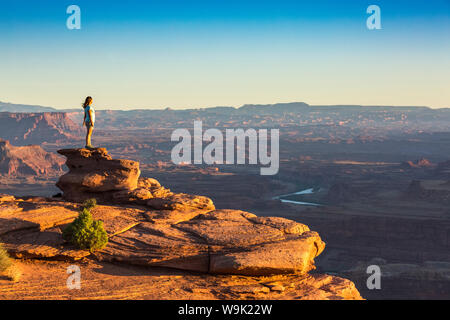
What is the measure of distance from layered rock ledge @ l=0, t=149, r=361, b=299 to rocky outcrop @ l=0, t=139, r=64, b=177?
15821 cm

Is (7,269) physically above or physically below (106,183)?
below

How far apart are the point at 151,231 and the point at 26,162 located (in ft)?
560

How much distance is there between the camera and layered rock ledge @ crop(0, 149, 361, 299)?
17016mm

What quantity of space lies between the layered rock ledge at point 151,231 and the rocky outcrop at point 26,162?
158 meters

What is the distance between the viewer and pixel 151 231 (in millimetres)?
19062

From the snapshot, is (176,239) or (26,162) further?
(26,162)

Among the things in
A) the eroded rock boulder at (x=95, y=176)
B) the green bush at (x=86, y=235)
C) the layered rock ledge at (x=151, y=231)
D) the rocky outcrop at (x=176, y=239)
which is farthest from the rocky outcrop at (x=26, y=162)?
the green bush at (x=86, y=235)

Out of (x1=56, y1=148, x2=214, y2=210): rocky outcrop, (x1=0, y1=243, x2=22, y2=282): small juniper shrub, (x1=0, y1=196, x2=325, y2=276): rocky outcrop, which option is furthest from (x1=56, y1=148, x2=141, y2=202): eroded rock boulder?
(x1=0, y1=243, x2=22, y2=282): small juniper shrub

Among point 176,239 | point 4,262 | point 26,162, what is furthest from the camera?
point 26,162

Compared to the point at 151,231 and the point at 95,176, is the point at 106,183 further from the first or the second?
the point at 151,231

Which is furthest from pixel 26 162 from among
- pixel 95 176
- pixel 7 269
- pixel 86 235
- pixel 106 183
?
pixel 7 269

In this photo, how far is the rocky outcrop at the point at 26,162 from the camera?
550ft

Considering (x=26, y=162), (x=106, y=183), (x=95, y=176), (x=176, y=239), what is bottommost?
(x=26, y=162)
